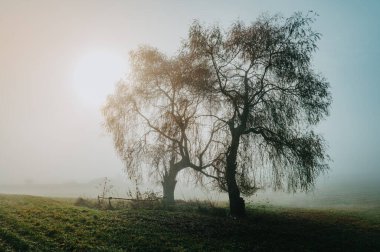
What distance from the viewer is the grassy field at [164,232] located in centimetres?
1410

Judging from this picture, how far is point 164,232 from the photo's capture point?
16547 mm

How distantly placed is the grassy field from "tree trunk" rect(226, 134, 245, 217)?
43.1 inches

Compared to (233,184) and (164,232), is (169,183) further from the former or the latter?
(164,232)

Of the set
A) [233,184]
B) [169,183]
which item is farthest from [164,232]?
[169,183]

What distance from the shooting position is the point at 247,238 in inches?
660

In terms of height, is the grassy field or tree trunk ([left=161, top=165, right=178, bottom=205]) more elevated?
tree trunk ([left=161, top=165, right=178, bottom=205])

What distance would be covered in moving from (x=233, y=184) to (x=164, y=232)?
7.88 metres

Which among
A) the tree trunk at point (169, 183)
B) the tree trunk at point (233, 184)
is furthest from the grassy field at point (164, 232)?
the tree trunk at point (169, 183)

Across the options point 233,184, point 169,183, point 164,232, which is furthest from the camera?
point 169,183

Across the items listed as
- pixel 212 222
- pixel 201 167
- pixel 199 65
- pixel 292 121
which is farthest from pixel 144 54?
pixel 212 222

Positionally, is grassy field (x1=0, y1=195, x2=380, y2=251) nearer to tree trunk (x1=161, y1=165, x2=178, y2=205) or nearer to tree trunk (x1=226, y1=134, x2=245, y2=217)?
tree trunk (x1=226, y1=134, x2=245, y2=217)

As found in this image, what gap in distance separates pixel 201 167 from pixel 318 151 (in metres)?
9.30

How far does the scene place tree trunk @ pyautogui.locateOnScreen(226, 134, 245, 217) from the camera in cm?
2275

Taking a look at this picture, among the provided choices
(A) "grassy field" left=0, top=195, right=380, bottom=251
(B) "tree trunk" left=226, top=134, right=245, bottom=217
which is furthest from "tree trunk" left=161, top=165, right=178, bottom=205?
(A) "grassy field" left=0, top=195, right=380, bottom=251
